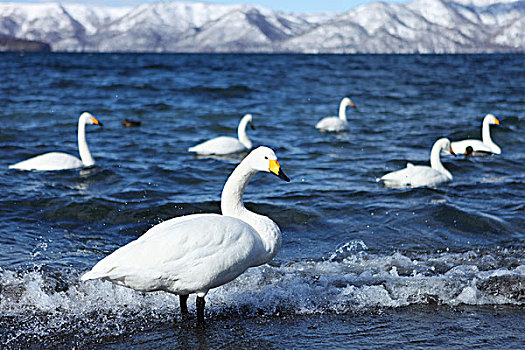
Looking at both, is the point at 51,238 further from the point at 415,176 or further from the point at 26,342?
the point at 415,176

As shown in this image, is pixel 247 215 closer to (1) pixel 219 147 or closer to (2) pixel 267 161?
(2) pixel 267 161

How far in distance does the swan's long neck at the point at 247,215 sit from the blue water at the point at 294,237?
617 millimetres

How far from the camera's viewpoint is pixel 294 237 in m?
7.73

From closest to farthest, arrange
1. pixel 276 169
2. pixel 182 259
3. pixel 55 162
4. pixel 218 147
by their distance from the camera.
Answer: pixel 182 259 < pixel 276 169 < pixel 55 162 < pixel 218 147

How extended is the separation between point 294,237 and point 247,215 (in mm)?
2786

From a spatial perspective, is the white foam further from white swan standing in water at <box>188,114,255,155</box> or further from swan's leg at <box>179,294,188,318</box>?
white swan standing in water at <box>188,114,255,155</box>

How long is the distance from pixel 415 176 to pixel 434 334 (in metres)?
6.36

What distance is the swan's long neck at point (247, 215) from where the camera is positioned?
4879 mm

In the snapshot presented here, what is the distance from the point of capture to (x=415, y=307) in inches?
207

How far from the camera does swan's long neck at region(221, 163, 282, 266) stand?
4.88 m

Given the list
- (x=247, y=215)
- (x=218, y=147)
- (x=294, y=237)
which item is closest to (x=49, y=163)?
(x=218, y=147)

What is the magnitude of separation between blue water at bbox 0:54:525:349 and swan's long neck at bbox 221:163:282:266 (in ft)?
2.03

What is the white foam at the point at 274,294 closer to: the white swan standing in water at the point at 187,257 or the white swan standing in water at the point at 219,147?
the white swan standing in water at the point at 187,257

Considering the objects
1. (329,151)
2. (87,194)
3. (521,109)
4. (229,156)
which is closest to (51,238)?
(87,194)
